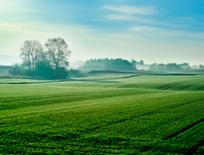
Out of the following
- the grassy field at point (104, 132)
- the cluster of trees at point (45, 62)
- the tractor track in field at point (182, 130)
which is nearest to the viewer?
the grassy field at point (104, 132)

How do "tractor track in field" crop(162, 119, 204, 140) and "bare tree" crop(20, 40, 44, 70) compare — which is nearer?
"tractor track in field" crop(162, 119, 204, 140)

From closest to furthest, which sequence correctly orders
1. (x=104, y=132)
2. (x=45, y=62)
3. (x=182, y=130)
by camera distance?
(x=104, y=132) → (x=182, y=130) → (x=45, y=62)

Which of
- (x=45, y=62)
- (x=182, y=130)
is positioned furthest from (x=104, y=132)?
(x=45, y=62)

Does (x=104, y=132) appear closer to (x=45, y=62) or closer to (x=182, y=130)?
(x=182, y=130)

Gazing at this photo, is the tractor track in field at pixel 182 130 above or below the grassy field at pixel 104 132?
below

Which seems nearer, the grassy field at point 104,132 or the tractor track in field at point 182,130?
the grassy field at point 104,132

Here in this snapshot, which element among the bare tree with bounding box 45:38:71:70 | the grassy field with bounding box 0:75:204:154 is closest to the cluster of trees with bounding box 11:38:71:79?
the bare tree with bounding box 45:38:71:70

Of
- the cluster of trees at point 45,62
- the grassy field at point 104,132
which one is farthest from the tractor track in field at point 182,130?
the cluster of trees at point 45,62

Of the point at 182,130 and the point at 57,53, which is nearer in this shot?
the point at 182,130

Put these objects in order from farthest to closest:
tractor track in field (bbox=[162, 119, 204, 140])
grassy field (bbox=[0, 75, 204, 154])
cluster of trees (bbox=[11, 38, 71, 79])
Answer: cluster of trees (bbox=[11, 38, 71, 79])
tractor track in field (bbox=[162, 119, 204, 140])
grassy field (bbox=[0, 75, 204, 154])

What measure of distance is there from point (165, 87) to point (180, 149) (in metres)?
78.7

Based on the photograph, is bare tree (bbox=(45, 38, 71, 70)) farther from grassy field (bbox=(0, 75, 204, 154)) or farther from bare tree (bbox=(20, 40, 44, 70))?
grassy field (bbox=(0, 75, 204, 154))

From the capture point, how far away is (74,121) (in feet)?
116

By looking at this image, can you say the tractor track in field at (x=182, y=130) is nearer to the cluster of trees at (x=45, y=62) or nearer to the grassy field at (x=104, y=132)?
the grassy field at (x=104, y=132)
